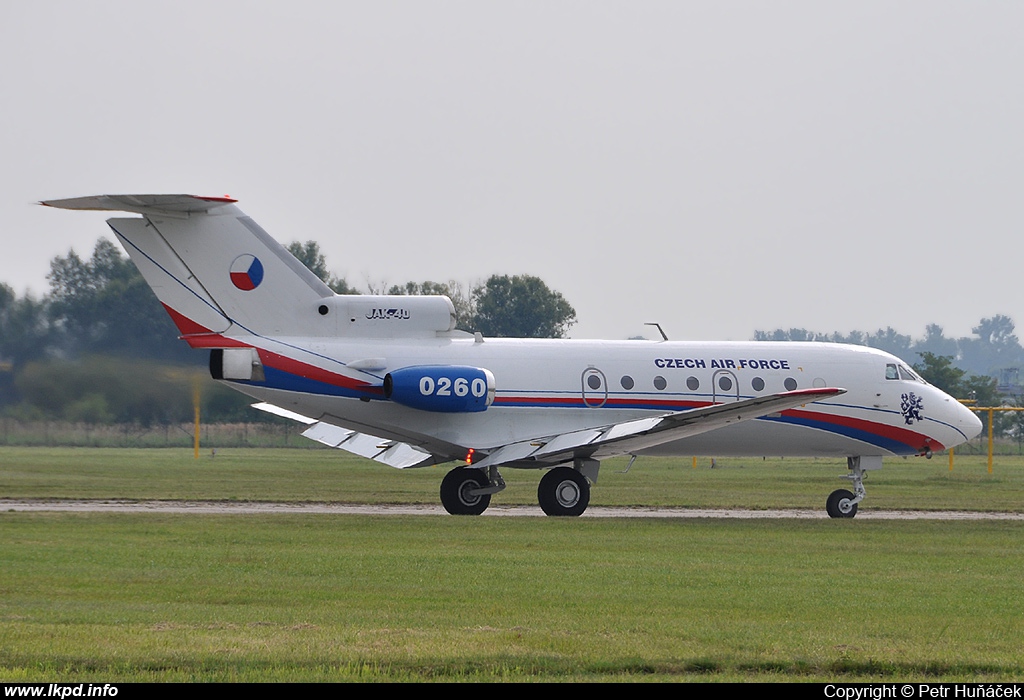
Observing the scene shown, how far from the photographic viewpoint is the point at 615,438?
23734 millimetres

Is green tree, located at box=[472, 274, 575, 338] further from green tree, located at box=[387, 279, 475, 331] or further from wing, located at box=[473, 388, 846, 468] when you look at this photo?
wing, located at box=[473, 388, 846, 468]

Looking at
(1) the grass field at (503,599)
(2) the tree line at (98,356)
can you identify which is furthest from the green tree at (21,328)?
(1) the grass field at (503,599)

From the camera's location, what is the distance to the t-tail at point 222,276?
925 inches

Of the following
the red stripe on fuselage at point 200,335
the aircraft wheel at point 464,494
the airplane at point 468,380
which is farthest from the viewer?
the aircraft wheel at point 464,494

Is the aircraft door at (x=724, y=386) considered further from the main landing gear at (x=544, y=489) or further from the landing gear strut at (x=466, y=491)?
the landing gear strut at (x=466, y=491)

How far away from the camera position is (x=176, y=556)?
16.5 m

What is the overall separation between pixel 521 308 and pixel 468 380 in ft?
114

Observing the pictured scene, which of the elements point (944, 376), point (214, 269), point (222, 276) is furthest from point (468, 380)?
point (944, 376)

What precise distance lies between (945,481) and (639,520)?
62.6 ft

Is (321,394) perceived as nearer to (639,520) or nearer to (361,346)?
(361,346)

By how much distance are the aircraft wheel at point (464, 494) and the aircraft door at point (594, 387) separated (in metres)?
2.57

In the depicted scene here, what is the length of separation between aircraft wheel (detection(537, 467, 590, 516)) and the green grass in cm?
320
